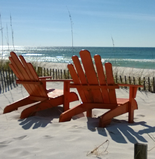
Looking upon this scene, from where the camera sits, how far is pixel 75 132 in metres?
2.76

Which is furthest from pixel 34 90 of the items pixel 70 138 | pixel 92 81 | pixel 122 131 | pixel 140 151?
pixel 140 151

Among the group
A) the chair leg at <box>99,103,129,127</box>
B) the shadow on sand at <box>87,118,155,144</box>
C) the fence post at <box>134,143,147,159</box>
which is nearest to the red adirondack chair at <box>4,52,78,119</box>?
the shadow on sand at <box>87,118,155,144</box>

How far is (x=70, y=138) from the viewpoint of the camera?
8.45ft

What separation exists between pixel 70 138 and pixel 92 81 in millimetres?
972

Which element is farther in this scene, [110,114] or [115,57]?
[115,57]

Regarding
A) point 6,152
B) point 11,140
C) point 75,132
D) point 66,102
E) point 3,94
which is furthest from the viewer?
point 3,94

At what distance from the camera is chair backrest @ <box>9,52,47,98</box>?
362 centimetres

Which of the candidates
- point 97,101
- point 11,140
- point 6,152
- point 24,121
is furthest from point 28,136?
point 97,101

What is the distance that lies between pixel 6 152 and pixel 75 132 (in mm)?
→ 834

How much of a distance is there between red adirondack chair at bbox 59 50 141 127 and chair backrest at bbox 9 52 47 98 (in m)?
0.59

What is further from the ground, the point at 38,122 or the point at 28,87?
the point at 28,87

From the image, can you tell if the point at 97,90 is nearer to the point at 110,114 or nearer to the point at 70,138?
the point at 110,114

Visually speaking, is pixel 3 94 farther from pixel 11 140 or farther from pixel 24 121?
pixel 11 140

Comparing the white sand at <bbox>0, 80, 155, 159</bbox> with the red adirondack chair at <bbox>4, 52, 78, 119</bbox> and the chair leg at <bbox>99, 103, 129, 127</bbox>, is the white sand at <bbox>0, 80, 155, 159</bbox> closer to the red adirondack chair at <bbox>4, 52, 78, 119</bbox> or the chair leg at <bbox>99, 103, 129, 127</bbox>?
the chair leg at <bbox>99, 103, 129, 127</bbox>
